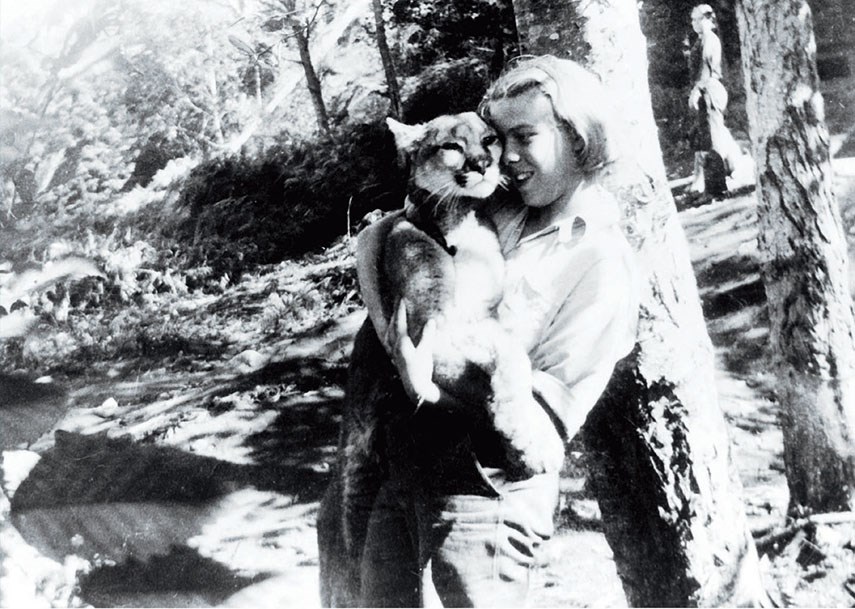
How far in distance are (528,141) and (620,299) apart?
59 cm

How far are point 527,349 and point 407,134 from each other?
32.2 inches

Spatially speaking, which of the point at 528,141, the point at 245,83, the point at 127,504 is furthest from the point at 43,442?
the point at 528,141

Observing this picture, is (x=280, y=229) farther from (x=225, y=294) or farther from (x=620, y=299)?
(x=620, y=299)

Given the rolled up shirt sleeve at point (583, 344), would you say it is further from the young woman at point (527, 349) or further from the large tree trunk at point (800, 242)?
the large tree trunk at point (800, 242)

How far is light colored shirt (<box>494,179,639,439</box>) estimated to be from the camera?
2156 millimetres

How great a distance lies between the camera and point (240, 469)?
2648 mm

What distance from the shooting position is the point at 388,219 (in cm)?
240

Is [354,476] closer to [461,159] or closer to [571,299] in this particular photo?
[571,299]

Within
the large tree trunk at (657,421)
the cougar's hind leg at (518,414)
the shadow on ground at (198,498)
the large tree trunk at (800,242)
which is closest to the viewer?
the cougar's hind leg at (518,414)

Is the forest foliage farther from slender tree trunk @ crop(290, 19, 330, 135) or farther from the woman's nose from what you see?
the woman's nose

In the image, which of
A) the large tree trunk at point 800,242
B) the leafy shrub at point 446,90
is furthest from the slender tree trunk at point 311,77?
the large tree trunk at point 800,242

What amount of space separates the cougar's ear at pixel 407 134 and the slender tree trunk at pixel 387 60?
0.31m

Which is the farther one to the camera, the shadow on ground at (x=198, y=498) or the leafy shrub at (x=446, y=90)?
the shadow on ground at (x=198, y=498)

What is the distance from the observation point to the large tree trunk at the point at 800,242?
2.44 metres
